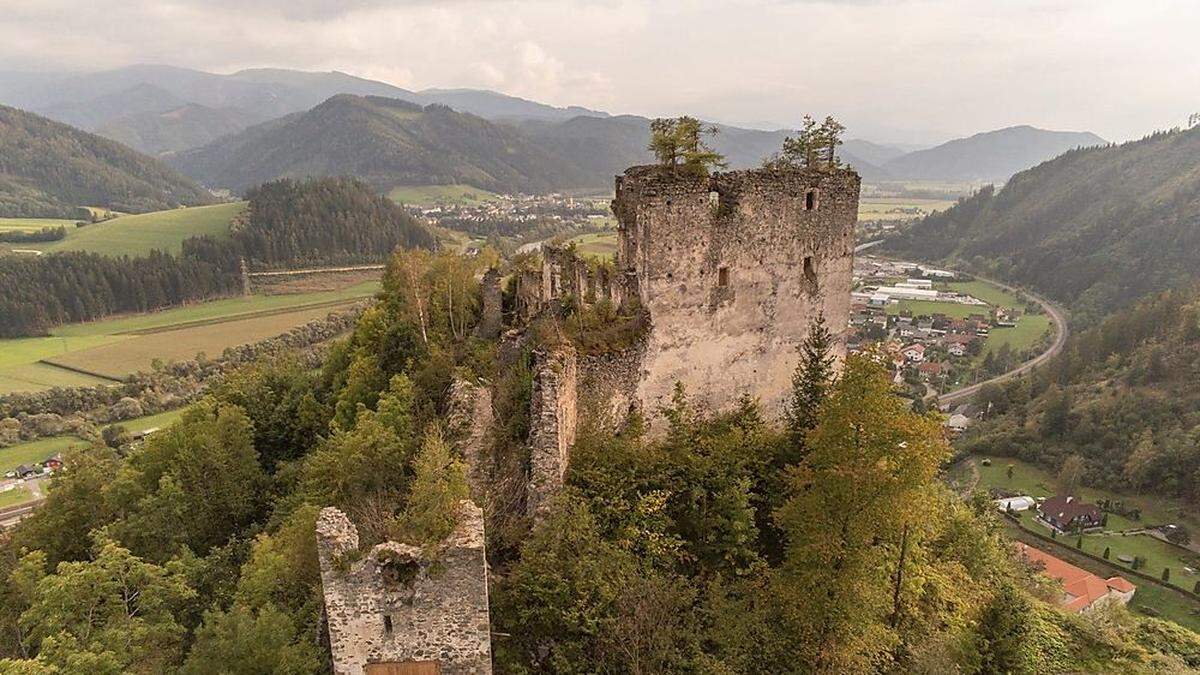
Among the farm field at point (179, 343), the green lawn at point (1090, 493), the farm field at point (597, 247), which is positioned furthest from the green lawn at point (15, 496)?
the green lawn at point (1090, 493)

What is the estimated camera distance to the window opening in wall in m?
21.7

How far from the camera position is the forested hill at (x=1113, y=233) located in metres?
138

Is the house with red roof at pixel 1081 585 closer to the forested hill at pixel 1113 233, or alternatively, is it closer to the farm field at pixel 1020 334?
the farm field at pixel 1020 334

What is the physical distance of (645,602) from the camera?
13508mm

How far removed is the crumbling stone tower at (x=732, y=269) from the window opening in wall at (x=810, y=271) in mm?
32

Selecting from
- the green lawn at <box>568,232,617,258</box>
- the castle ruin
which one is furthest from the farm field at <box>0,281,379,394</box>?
Answer: the castle ruin

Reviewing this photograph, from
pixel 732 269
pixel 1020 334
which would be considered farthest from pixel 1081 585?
pixel 1020 334

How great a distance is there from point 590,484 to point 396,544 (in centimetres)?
596

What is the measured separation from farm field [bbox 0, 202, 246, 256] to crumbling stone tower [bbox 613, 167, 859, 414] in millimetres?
142134

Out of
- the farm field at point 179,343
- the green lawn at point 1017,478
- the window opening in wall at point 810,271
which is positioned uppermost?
the window opening in wall at point 810,271

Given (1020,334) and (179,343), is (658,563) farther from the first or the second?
(1020,334)

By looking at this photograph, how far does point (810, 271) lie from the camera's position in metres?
21.8

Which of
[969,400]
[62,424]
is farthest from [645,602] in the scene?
[969,400]

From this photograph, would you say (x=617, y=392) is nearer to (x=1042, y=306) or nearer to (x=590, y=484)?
(x=590, y=484)
